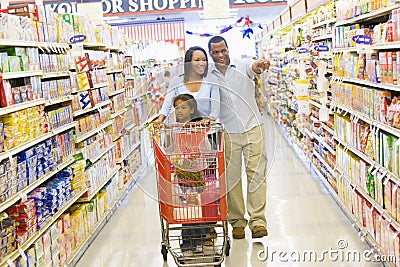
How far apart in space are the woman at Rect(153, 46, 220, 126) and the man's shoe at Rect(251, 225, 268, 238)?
1110 millimetres

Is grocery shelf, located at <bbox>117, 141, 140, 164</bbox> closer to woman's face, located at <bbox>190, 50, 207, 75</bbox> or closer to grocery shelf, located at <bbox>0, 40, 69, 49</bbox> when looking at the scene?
grocery shelf, located at <bbox>0, 40, 69, 49</bbox>

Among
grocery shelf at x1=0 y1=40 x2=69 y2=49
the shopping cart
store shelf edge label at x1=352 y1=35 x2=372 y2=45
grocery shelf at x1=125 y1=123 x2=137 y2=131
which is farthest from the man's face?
grocery shelf at x1=125 y1=123 x2=137 y2=131

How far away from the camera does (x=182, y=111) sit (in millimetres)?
4934

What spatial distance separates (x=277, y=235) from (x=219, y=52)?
1.86m

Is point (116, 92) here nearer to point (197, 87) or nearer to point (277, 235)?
point (197, 87)

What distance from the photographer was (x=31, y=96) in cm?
454

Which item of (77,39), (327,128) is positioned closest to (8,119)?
(77,39)

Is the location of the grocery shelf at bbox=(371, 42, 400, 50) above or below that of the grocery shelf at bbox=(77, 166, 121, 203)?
above

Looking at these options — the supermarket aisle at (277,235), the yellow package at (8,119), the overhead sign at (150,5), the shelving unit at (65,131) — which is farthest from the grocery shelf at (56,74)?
the overhead sign at (150,5)

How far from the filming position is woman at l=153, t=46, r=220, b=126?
512 centimetres

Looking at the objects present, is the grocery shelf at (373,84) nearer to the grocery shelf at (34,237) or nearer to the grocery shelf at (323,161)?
the grocery shelf at (323,161)

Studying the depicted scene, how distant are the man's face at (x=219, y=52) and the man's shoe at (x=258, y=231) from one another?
5.09 feet

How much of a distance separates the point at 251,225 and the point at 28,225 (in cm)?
221

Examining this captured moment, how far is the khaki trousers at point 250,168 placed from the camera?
554 centimetres
